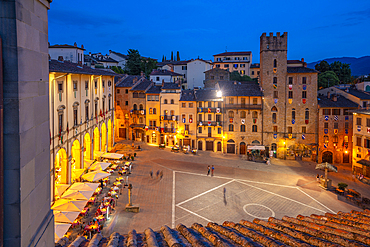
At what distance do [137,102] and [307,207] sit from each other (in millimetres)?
36764

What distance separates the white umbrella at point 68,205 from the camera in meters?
19.5

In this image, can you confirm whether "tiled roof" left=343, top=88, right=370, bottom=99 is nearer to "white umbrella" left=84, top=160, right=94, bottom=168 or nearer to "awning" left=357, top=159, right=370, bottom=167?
"awning" left=357, top=159, right=370, bottom=167

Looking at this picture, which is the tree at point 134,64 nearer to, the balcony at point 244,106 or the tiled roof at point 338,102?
the balcony at point 244,106

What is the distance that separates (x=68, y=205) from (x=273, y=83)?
39185 millimetres

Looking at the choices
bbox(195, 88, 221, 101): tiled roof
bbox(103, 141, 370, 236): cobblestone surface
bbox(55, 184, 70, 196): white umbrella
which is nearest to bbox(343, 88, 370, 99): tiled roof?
bbox(103, 141, 370, 236): cobblestone surface

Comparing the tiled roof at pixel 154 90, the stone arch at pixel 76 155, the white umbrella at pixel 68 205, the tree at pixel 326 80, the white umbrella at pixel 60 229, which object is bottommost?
the white umbrella at pixel 60 229

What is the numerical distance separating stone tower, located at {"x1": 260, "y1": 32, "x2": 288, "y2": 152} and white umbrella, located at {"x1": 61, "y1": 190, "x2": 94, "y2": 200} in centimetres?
3419

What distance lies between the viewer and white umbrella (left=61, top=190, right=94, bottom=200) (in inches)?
850

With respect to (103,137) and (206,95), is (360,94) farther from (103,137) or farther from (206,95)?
(103,137)

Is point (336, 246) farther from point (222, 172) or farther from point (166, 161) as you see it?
point (166, 161)

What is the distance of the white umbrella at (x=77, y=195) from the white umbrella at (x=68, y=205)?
0.77m

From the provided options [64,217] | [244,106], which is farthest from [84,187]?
[244,106]

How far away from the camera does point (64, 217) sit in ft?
59.4

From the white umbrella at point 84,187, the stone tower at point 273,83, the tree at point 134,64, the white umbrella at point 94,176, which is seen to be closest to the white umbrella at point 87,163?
the white umbrella at point 94,176
